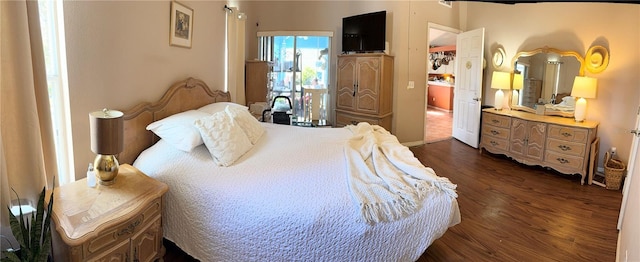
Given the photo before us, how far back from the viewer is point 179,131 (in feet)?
8.21

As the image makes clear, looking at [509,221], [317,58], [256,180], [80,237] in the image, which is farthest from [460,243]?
[317,58]

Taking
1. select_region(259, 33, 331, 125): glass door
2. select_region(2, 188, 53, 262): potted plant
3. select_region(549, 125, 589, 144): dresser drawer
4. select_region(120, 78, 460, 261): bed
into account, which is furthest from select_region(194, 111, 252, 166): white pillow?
select_region(549, 125, 589, 144): dresser drawer

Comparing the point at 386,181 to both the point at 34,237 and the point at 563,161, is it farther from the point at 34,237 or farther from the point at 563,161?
the point at 563,161

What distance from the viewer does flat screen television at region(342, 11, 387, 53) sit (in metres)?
5.32

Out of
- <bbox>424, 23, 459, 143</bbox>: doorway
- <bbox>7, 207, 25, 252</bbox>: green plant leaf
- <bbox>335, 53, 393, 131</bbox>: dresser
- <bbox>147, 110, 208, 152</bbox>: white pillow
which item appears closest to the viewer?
<bbox>7, 207, 25, 252</bbox>: green plant leaf

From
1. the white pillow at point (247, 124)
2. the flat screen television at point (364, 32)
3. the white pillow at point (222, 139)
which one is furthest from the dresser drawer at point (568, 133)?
the white pillow at point (222, 139)

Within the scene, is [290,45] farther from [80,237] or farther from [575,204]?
[80,237]

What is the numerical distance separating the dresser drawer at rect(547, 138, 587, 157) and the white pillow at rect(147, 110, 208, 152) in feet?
13.7

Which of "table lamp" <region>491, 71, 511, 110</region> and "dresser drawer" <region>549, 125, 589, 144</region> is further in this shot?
"table lamp" <region>491, 71, 511, 110</region>

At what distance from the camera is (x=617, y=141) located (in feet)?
14.3

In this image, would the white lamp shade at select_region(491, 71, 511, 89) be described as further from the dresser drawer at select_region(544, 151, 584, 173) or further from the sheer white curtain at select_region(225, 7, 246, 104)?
the sheer white curtain at select_region(225, 7, 246, 104)

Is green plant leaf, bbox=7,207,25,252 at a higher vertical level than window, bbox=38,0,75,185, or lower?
lower

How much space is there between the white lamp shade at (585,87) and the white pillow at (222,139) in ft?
13.4

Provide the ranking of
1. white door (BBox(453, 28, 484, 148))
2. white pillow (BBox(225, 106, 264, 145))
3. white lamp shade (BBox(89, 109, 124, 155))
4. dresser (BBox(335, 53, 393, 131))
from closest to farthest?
1. white lamp shade (BBox(89, 109, 124, 155))
2. white pillow (BBox(225, 106, 264, 145))
3. dresser (BBox(335, 53, 393, 131))
4. white door (BBox(453, 28, 484, 148))
